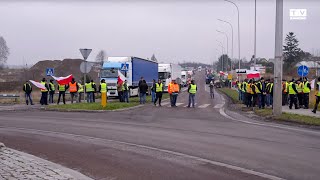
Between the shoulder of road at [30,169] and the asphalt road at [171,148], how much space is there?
0.37 meters

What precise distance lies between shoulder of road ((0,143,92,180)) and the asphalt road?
1.20 ft

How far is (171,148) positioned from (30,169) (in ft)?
12.6

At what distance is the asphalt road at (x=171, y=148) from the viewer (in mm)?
8125

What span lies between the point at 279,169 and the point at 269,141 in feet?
12.7

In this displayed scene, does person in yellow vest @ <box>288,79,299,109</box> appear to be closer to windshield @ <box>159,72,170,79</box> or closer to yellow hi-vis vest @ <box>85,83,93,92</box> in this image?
yellow hi-vis vest @ <box>85,83,93,92</box>

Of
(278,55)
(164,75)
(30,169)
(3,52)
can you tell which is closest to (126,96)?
(278,55)

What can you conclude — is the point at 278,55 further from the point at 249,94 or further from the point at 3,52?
the point at 3,52

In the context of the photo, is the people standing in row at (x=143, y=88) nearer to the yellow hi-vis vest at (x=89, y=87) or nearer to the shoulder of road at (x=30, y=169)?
the yellow hi-vis vest at (x=89, y=87)

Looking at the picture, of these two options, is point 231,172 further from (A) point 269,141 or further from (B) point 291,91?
(B) point 291,91

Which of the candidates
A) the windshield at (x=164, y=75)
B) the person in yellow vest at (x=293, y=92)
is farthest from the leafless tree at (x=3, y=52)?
the person in yellow vest at (x=293, y=92)

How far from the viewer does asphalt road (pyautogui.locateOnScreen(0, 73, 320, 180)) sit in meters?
8.12

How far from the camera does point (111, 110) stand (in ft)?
75.8

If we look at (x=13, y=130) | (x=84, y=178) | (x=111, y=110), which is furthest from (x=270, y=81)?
(x=84, y=178)

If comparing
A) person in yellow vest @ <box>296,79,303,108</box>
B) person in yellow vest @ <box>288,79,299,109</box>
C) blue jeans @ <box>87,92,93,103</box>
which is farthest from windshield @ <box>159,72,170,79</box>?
person in yellow vest @ <box>288,79,299,109</box>
